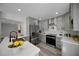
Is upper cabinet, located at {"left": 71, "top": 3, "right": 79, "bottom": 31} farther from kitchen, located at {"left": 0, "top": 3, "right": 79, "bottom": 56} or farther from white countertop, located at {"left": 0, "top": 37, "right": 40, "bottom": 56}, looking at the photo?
white countertop, located at {"left": 0, "top": 37, "right": 40, "bottom": 56}

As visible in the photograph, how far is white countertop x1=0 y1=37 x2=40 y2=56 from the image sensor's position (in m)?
1.21

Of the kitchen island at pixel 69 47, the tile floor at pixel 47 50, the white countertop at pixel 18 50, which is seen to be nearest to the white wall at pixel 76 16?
the kitchen island at pixel 69 47

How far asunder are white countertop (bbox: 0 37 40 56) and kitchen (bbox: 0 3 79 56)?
4 cm

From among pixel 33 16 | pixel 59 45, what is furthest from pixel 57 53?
pixel 33 16

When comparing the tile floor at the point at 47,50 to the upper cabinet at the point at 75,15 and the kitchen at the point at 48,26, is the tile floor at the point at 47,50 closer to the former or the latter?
the kitchen at the point at 48,26

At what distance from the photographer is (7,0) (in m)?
1.21

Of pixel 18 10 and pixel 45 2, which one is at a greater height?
pixel 45 2

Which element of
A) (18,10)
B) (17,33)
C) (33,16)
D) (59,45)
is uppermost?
(18,10)

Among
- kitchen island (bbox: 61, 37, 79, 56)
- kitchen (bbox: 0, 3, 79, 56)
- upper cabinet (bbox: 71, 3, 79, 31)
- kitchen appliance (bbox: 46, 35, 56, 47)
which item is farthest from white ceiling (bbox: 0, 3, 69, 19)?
kitchen island (bbox: 61, 37, 79, 56)

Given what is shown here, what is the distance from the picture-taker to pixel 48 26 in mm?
1389

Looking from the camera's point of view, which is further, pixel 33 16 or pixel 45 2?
pixel 33 16

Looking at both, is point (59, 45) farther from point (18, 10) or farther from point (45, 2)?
point (18, 10)

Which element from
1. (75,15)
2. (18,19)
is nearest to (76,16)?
(75,15)

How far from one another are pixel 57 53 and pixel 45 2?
0.91 m
